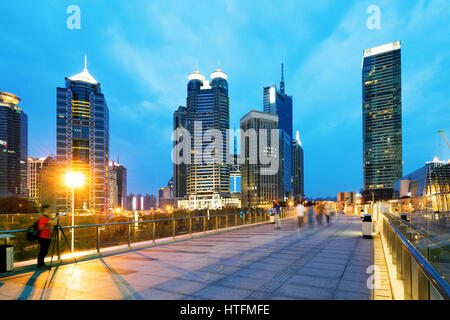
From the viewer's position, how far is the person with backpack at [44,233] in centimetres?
732

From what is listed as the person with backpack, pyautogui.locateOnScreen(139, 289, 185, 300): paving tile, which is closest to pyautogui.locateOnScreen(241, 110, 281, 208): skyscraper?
the person with backpack

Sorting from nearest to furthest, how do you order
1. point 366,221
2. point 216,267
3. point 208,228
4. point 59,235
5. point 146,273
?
point 146,273
point 216,267
point 59,235
point 366,221
point 208,228

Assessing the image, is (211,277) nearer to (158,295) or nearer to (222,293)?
(222,293)

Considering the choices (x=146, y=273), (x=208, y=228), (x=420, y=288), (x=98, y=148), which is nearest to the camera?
(x=420, y=288)

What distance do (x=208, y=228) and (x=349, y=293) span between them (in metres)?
12.4

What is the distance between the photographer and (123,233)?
469 inches

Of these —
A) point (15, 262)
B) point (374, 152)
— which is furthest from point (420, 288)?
point (374, 152)

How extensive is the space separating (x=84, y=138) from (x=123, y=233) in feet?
563

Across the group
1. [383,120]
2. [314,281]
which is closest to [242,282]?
[314,281]

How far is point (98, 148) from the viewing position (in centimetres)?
16912

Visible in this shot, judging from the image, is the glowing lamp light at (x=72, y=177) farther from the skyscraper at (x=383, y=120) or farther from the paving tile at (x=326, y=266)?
the skyscraper at (x=383, y=120)

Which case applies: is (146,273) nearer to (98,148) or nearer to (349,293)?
(349,293)

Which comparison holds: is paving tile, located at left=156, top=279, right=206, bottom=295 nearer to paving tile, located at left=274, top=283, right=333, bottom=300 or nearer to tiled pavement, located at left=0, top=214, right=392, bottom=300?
tiled pavement, located at left=0, top=214, right=392, bottom=300

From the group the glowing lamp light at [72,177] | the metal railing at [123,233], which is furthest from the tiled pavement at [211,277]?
the glowing lamp light at [72,177]
